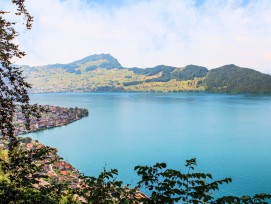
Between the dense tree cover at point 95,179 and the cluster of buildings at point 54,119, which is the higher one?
the dense tree cover at point 95,179

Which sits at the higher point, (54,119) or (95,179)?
(95,179)

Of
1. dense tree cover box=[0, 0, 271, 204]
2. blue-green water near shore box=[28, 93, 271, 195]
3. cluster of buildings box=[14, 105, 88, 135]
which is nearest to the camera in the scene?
dense tree cover box=[0, 0, 271, 204]

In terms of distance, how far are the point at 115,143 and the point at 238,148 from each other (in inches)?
1431

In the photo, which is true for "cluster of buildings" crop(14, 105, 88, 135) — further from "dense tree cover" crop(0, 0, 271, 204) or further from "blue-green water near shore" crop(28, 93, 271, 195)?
"dense tree cover" crop(0, 0, 271, 204)

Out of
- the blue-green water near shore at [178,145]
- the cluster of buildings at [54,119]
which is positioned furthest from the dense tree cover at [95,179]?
the cluster of buildings at [54,119]

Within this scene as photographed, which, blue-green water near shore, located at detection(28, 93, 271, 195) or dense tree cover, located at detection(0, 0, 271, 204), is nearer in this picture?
dense tree cover, located at detection(0, 0, 271, 204)

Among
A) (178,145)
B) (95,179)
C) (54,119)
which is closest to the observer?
(95,179)

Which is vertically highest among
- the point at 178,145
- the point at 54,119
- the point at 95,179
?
the point at 95,179

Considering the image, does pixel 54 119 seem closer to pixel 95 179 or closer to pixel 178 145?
pixel 178 145

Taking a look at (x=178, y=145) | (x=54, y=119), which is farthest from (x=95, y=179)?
(x=54, y=119)

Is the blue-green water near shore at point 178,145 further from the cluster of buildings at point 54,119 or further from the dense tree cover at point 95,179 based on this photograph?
the dense tree cover at point 95,179

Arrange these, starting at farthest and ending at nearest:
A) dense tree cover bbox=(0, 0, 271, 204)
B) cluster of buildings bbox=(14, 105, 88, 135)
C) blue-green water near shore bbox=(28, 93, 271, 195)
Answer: cluster of buildings bbox=(14, 105, 88, 135)
blue-green water near shore bbox=(28, 93, 271, 195)
dense tree cover bbox=(0, 0, 271, 204)

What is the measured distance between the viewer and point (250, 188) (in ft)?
142

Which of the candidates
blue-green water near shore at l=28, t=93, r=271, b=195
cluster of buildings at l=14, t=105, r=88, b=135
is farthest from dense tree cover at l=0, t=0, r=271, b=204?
cluster of buildings at l=14, t=105, r=88, b=135
